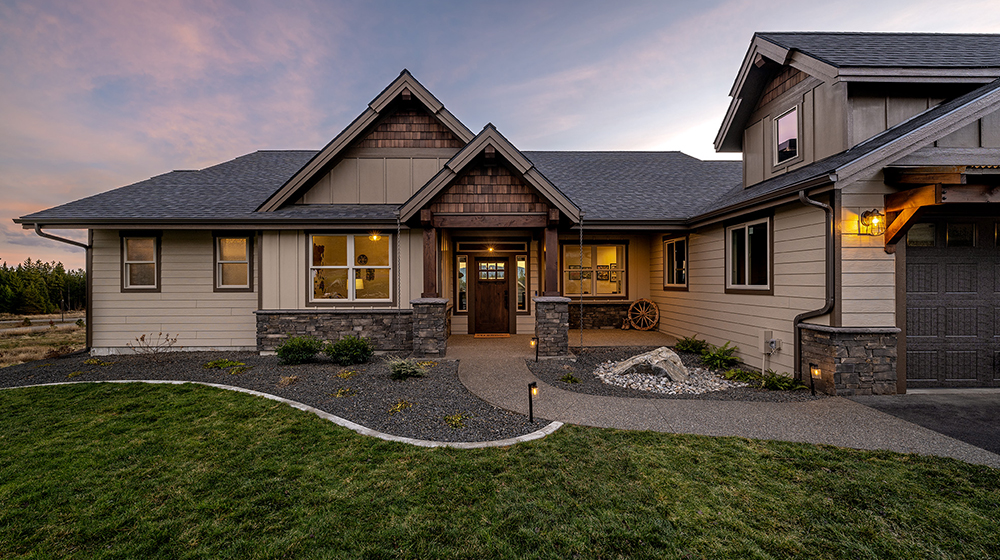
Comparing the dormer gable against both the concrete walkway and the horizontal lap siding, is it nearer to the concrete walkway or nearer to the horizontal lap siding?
the concrete walkway

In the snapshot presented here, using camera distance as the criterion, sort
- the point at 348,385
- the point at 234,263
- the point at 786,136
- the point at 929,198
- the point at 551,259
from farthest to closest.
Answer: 1. the point at 234,263
2. the point at 551,259
3. the point at 786,136
4. the point at 348,385
5. the point at 929,198

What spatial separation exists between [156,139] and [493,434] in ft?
73.3

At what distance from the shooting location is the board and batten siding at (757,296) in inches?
227

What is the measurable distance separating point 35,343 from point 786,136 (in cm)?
2004

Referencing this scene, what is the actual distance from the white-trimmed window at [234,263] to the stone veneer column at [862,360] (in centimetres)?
1189

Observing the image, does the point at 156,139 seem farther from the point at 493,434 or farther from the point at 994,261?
the point at 994,261

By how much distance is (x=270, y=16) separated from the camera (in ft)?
36.0

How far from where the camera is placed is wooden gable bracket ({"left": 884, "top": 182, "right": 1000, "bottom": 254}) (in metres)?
4.78

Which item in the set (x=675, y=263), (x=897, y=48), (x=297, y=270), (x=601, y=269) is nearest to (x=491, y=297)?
(x=601, y=269)

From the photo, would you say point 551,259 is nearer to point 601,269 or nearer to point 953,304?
point 601,269

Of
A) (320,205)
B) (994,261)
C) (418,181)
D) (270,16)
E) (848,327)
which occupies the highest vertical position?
(270,16)

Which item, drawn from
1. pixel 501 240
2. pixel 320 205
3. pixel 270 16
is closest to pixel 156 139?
pixel 270 16

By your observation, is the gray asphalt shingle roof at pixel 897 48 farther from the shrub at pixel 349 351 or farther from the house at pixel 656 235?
the shrub at pixel 349 351

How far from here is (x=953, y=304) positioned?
551cm
